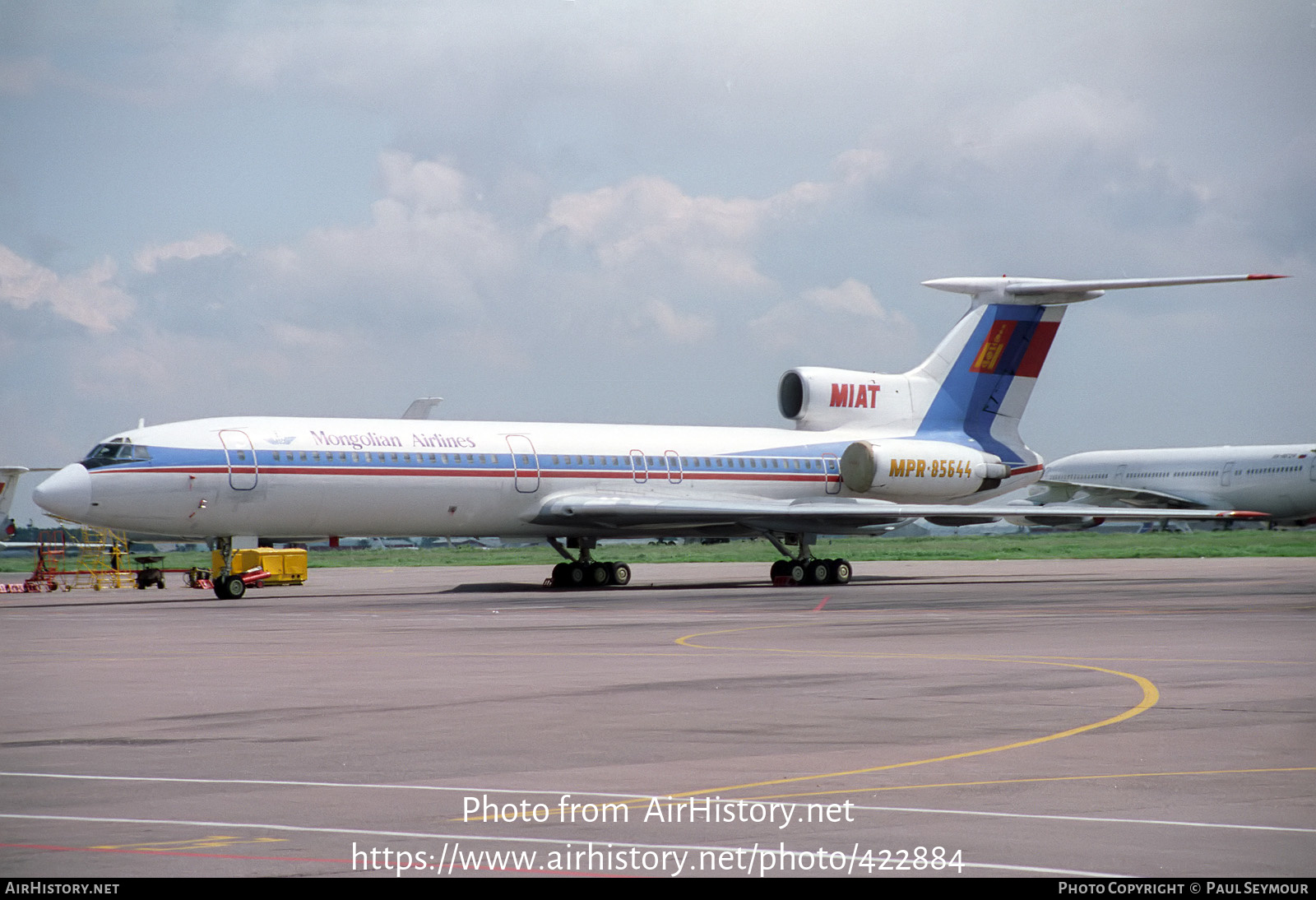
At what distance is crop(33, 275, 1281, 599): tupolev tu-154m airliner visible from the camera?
3506cm

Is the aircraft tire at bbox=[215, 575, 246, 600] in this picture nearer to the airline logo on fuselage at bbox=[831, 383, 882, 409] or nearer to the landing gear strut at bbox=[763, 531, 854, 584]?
the landing gear strut at bbox=[763, 531, 854, 584]

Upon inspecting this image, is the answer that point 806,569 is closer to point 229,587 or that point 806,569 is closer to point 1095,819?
point 229,587

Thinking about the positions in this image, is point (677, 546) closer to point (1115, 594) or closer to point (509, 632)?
point (1115, 594)

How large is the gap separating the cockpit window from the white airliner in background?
51943mm

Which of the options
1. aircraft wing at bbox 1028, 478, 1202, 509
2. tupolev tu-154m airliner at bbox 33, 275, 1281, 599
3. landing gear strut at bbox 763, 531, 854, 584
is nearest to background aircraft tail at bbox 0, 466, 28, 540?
tupolev tu-154m airliner at bbox 33, 275, 1281, 599

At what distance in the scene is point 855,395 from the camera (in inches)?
1820

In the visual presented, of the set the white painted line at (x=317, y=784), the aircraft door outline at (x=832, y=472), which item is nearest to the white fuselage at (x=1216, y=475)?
the aircraft door outline at (x=832, y=472)

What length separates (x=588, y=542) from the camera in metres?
42.2

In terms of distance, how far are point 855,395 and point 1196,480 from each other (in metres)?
52.0

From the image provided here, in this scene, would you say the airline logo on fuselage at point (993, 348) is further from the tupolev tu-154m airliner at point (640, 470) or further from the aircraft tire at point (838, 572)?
the aircraft tire at point (838, 572)

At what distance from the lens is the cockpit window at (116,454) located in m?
34.6

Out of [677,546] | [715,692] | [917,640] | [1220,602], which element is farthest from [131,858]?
[677,546]

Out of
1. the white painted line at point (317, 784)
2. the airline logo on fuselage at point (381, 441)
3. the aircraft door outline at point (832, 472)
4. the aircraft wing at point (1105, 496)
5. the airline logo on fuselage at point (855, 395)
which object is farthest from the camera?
the aircraft wing at point (1105, 496)

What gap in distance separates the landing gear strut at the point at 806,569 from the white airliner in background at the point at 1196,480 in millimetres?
37428
